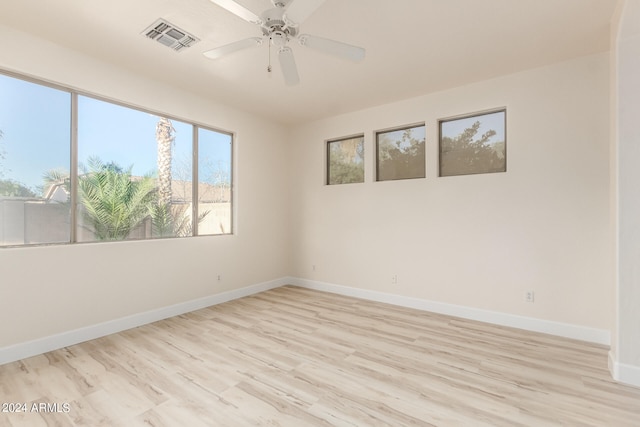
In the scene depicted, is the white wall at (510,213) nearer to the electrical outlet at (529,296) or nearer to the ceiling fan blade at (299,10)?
the electrical outlet at (529,296)

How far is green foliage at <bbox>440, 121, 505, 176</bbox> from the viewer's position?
3.57m

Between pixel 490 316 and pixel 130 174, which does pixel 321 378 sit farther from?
pixel 130 174

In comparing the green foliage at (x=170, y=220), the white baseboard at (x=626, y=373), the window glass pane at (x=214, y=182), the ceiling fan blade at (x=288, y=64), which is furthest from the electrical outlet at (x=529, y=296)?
the green foliage at (x=170, y=220)

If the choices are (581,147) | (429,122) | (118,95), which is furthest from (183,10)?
(581,147)

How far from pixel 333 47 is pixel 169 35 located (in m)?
1.59

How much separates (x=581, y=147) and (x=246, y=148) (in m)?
4.27

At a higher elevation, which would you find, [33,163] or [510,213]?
[33,163]

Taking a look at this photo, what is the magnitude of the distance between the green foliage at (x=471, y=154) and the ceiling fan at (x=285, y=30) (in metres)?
2.28

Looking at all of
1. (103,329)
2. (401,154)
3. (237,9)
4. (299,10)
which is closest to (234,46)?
(237,9)

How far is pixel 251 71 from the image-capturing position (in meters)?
3.26

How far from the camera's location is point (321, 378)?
2.28 m

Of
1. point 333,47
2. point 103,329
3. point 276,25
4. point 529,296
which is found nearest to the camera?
point 276,25

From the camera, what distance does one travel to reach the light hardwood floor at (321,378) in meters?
1.85

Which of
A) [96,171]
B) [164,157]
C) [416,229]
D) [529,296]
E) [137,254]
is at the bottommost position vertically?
[529,296]
